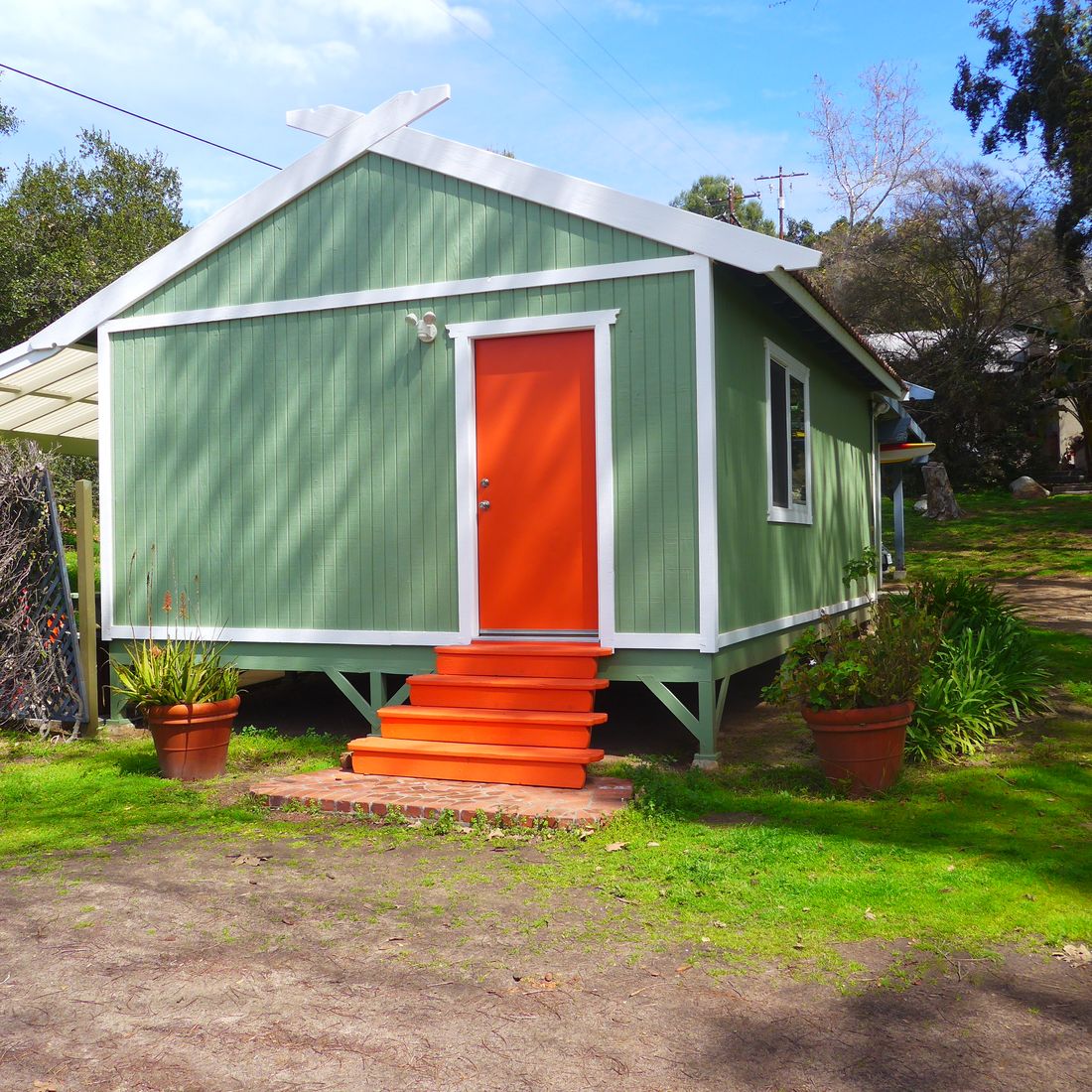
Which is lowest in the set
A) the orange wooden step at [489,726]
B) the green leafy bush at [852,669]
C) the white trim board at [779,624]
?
the orange wooden step at [489,726]

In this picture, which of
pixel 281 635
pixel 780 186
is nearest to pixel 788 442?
pixel 281 635

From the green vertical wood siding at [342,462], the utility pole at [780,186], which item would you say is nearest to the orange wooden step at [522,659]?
the green vertical wood siding at [342,462]

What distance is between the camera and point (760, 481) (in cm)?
771

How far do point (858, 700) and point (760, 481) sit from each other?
2.41 meters

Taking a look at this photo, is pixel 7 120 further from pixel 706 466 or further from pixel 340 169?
pixel 706 466

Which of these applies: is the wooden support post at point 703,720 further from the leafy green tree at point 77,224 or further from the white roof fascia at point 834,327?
the leafy green tree at point 77,224

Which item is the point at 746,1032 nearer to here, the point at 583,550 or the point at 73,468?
the point at 583,550

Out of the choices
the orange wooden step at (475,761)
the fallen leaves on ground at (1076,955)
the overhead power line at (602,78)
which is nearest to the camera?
the fallen leaves on ground at (1076,955)

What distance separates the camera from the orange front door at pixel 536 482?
22.8 feet

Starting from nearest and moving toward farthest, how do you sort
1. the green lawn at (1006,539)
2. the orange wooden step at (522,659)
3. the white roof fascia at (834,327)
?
1. the orange wooden step at (522,659)
2. the white roof fascia at (834,327)
3. the green lawn at (1006,539)

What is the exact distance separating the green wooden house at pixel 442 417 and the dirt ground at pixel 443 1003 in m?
2.78

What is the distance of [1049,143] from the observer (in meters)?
18.4

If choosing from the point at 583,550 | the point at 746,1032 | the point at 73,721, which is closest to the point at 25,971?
the point at 746,1032

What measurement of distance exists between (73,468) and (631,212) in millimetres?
16374
